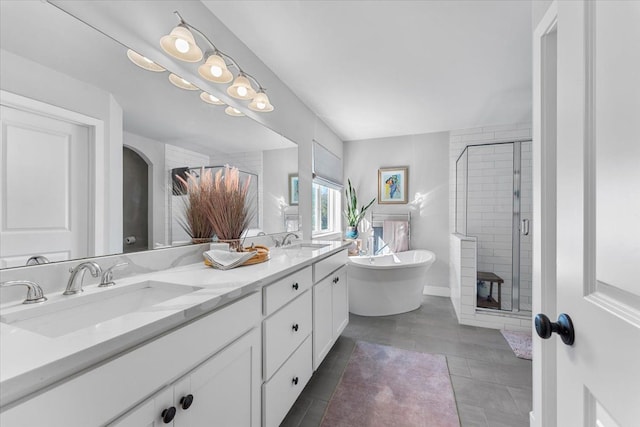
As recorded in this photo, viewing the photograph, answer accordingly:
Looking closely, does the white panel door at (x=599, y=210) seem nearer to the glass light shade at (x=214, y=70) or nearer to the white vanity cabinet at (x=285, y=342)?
the white vanity cabinet at (x=285, y=342)

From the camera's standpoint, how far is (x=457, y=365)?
2092 mm

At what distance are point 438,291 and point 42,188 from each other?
4235mm

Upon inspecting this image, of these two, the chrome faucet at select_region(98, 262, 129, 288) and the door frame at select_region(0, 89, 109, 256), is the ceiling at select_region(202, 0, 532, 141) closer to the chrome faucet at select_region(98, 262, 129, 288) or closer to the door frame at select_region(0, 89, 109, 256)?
the door frame at select_region(0, 89, 109, 256)

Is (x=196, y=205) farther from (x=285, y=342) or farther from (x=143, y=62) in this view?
(x=285, y=342)

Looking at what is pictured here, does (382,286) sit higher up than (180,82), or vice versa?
(180,82)

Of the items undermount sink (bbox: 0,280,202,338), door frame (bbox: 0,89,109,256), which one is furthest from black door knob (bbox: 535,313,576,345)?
door frame (bbox: 0,89,109,256)

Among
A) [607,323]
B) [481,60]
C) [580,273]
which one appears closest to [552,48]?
[580,273]

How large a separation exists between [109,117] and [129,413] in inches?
42.7

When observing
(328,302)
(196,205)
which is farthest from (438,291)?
(196,205)

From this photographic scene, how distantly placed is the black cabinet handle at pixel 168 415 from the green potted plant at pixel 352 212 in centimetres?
354

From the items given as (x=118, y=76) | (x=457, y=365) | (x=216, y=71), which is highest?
(x=216, y=71)

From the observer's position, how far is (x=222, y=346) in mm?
913

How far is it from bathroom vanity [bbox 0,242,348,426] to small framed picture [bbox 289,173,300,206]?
111cm

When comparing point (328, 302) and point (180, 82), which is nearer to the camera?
point (180, 82)
